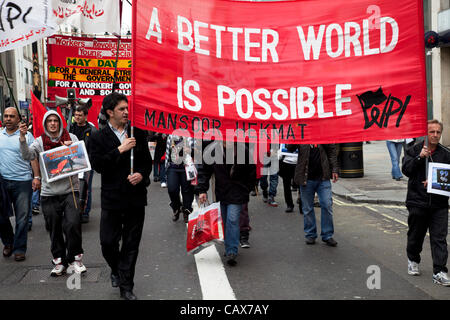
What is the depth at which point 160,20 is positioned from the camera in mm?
4961

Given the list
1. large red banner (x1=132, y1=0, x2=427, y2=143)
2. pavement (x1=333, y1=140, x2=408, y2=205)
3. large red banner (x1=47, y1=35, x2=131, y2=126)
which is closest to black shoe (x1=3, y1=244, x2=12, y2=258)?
large red banner (x1=132, y1=0, x2=427, y2=143)

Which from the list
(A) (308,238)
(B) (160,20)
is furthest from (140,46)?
(A) (308,238)

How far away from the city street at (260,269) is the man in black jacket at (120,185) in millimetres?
396

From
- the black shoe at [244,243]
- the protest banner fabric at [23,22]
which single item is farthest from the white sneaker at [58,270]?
the protest banner fabric at [23,22]

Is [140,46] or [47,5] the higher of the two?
[47,5]

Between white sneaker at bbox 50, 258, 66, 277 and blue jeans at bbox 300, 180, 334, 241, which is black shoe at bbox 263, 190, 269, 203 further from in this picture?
white sneaker at bbox 50, 258, 66, 277

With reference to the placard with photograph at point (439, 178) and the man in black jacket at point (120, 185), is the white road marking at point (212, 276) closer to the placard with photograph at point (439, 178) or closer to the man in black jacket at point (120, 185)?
the man in black jacket at point (120, 185)

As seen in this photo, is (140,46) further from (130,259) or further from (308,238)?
(308,238)

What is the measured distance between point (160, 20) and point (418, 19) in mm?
2409

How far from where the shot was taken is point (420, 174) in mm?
5488

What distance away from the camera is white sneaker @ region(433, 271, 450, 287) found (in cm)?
524

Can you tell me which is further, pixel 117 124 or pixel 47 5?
pixel 47 5

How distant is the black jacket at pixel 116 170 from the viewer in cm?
496
